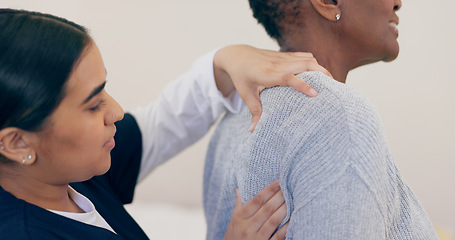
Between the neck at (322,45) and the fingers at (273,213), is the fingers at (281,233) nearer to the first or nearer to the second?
the fingers at (273,213)

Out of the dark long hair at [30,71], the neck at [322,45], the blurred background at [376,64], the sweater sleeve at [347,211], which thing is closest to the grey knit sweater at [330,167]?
the sweater sleeve at [347,211]

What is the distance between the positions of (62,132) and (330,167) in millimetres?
408

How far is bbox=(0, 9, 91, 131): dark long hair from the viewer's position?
26.6 inches

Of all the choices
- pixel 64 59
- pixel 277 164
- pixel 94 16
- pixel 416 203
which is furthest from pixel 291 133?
pixel 94 16

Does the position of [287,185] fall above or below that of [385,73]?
above

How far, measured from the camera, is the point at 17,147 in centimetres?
71

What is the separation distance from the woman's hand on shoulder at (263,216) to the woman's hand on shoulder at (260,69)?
0.12 m

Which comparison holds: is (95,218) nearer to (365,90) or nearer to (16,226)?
(16,226)

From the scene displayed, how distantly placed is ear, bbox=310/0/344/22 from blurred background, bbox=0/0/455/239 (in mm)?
1254

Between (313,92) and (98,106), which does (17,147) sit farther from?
(313,92)

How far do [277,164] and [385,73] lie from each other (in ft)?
4.87

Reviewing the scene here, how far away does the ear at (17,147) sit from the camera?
69 centimetres

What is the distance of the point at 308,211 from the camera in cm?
70

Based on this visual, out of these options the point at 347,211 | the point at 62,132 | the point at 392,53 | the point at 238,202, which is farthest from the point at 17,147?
the point at 392,53
